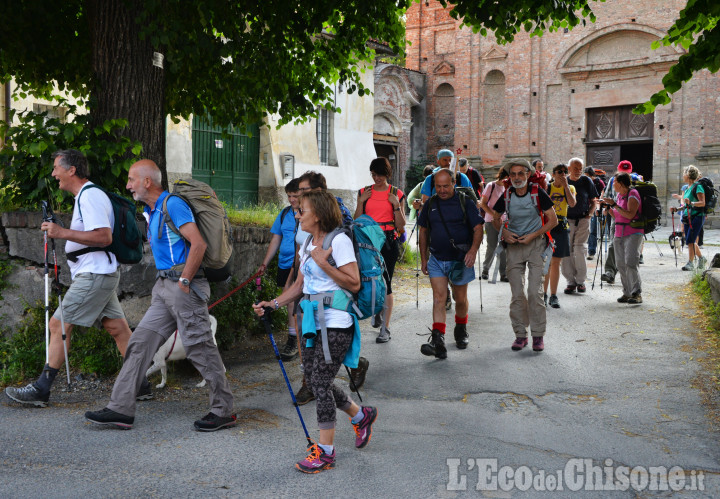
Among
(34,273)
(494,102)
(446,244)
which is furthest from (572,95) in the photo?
(34,273)

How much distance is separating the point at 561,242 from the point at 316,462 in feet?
22.1

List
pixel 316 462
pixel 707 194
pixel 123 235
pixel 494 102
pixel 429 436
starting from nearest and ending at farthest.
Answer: pixel 316 462 < pixel 429 436 < pixel 123 235 < pixel 707 194 < pixel 494 102

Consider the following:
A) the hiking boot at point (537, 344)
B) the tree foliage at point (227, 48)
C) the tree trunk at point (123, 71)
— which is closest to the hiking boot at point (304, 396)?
the hiking boot at point (537, 344)

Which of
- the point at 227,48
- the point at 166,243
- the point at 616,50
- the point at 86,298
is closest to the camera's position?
the point at 166,243

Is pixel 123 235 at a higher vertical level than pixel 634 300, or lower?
higher

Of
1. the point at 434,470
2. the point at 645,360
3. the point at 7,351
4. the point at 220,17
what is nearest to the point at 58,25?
the point at 220,17

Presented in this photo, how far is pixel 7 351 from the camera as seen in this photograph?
635cm

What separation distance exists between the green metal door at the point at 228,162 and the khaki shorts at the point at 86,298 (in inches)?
463

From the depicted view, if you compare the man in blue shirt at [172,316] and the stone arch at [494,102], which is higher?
the stone arch at [494,102]

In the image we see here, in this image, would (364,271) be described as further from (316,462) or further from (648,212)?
(648,212)

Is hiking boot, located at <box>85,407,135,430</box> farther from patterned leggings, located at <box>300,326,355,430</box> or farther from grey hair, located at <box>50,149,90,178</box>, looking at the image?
grey hair, located at <box>50,149,90,178</box>

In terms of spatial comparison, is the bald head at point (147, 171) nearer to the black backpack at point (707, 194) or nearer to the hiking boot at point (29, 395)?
the hiking boot at point (29, 395)

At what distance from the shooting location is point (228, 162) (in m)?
18.6

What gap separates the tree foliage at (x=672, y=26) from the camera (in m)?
5.44
